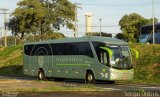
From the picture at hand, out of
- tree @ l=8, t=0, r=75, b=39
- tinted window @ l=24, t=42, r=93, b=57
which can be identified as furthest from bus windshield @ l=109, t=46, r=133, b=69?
tree @ l=8, t=0, r=75, b=39

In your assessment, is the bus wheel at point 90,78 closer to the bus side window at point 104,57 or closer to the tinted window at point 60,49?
the tinted window at point 60,49

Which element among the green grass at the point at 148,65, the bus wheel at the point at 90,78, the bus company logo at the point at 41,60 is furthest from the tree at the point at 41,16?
the bus wheel at the point at 90,78

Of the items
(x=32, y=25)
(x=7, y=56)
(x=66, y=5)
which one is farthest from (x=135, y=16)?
(x=7, y=56)

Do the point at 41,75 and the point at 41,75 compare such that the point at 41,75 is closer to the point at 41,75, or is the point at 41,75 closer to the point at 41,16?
the point at 41,75

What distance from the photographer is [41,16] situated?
82.2 metres

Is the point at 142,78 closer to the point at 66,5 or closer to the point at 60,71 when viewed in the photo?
the point at 60,71

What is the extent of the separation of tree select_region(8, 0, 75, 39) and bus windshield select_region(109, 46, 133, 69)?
51.6 meters

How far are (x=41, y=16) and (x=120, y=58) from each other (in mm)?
52504

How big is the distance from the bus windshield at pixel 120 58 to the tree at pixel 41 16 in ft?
169

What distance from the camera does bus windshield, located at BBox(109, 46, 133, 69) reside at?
30688 millimetres

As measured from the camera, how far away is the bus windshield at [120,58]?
30.7 meters

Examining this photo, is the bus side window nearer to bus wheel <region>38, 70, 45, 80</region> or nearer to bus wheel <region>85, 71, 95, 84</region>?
bus wheel <region>85, 71, 95, 84</region>

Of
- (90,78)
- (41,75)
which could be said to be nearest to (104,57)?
(90,78)

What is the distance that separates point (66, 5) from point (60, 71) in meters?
53.7
